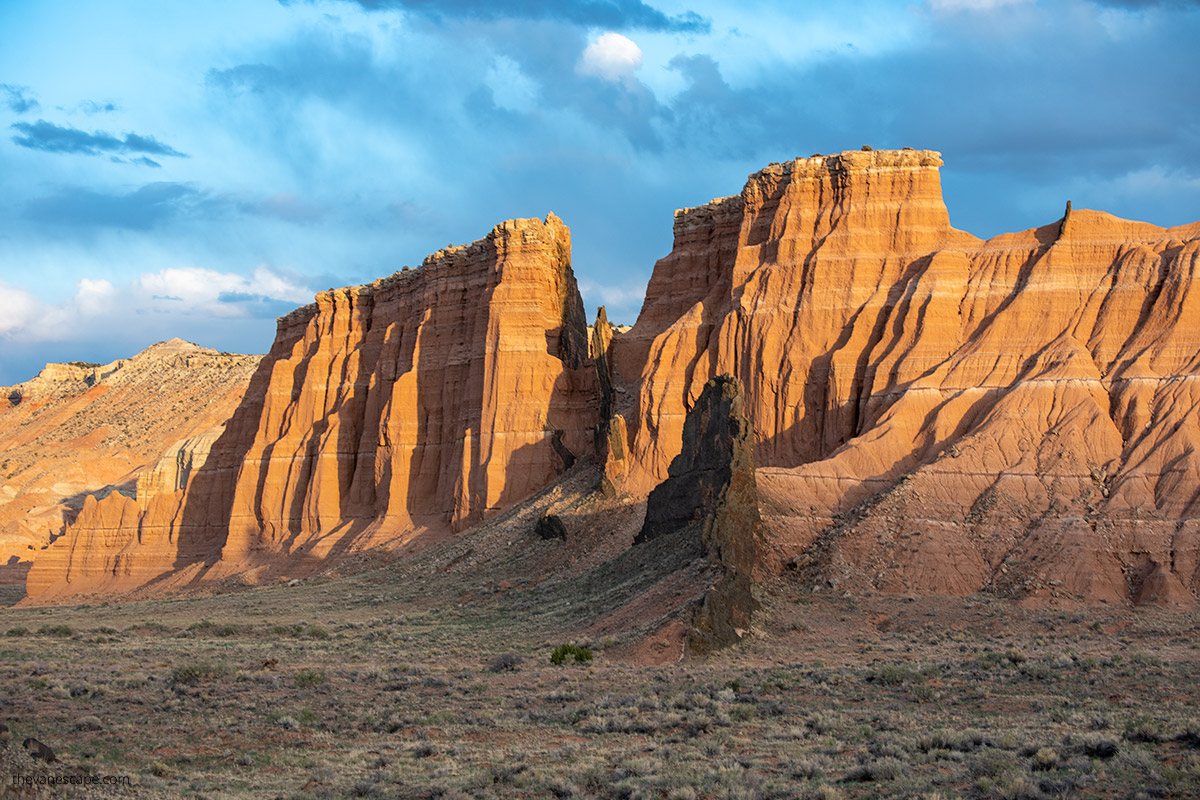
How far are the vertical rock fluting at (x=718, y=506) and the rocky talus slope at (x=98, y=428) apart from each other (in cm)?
5608

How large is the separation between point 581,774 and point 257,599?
42.3 meters

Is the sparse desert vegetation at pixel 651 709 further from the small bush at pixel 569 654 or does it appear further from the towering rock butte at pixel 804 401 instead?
Answer: the towering rock butte at pixel 804 401

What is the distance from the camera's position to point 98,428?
13600 centimetres

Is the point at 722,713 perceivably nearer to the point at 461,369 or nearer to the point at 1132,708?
the point at 1132,708

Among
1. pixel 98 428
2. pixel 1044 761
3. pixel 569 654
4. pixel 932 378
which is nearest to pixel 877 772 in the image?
pixel 1044 761

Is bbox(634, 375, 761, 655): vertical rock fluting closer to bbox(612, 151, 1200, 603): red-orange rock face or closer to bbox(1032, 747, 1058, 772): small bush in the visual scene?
bbox(612, 151, 1200, 603): red-orange rock face

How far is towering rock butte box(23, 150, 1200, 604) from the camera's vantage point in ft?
131

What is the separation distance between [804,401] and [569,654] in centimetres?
2433

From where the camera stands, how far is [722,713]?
71.6 feet

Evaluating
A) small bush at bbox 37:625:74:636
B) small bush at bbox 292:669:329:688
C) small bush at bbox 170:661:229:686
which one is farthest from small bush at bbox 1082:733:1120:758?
small bush at bbox 37:625:74:636

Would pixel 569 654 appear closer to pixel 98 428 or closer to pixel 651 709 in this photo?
pixel 651 709

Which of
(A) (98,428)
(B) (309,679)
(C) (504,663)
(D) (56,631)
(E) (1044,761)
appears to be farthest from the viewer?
(A) (98,428)

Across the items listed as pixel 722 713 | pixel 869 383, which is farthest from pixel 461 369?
pixel 722 713

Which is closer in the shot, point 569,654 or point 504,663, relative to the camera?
point 504,663
